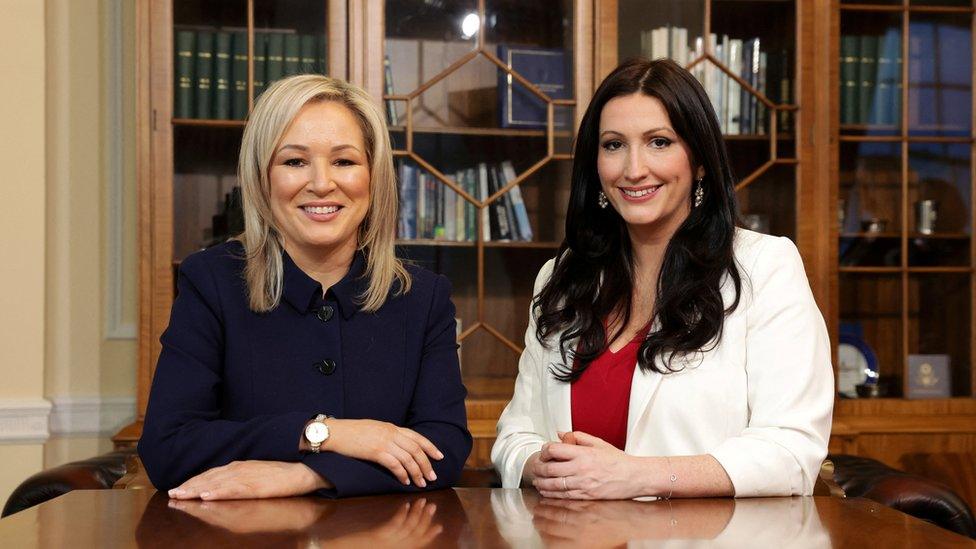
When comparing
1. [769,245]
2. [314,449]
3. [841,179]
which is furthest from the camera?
[841,179]

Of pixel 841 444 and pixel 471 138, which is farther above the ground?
pixel 471 138

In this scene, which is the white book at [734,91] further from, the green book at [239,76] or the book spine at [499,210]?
the green book at [239,76]

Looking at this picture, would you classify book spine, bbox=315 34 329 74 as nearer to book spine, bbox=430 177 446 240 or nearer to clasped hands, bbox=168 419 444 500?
book spine, bbox=430 177 446 240

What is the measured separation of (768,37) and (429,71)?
3.49 feet

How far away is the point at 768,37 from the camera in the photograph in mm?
3121

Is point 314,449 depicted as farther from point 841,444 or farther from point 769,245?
point 841,444

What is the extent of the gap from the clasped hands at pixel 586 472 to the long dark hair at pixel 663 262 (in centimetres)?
26

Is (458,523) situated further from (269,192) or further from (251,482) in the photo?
(269,192)

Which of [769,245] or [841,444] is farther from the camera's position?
[841,444]

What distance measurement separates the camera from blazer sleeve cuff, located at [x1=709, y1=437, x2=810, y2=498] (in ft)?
5.17

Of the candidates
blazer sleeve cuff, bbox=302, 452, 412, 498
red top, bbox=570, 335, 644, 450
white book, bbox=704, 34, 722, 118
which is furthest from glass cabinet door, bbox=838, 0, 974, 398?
blazer sleeve cuff, bbox=302, 452, 412, 498

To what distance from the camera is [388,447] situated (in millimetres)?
1467

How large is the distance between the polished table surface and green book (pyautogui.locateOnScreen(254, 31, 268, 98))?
6.07 ft

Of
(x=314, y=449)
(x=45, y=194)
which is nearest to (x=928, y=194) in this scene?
(x=314, y=449)
